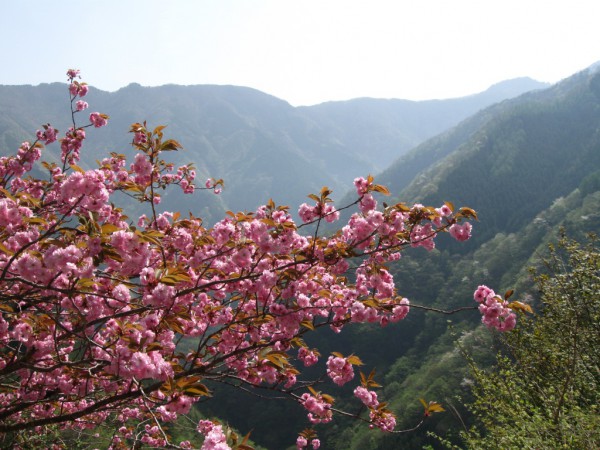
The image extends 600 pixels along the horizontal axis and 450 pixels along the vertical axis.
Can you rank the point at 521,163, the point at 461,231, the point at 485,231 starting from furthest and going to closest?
the point at 521,163, the point at 485,231, the point at 461,231

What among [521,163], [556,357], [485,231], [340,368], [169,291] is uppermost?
[169,291]

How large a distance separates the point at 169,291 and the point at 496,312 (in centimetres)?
358

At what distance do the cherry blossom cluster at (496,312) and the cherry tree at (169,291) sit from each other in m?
0.01

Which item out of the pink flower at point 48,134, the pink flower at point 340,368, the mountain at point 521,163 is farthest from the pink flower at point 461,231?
the mountain at point 521,163

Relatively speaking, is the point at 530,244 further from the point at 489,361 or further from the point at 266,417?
the point at 266,417

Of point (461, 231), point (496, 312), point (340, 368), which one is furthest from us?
point (340, 368)

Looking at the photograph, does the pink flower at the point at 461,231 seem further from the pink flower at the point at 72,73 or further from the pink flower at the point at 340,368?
the pink flower at the point at 72,73

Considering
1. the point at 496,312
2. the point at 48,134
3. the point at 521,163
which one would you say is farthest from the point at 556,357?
the point at 521,163

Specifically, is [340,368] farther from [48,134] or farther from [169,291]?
[48,134]

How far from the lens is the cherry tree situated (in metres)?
3.22

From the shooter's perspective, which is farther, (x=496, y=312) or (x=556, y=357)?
(x=556, y=357)

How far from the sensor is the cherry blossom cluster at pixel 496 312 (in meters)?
4.66

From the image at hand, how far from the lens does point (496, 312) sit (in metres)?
4.67

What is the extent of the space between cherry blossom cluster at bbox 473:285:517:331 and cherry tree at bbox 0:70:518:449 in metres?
0.01
